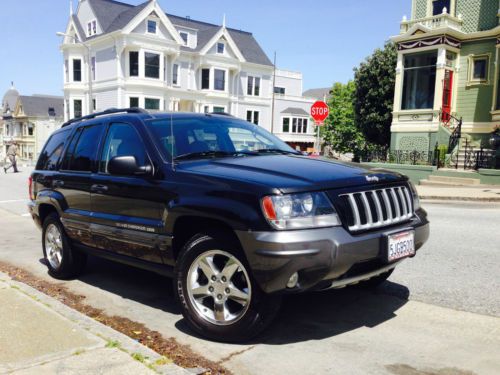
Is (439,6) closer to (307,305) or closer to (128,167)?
(307,305)

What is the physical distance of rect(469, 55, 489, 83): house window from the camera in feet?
74.8

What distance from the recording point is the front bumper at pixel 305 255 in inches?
137

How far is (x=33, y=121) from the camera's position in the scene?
74.2 m

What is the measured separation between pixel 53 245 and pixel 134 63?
1377 inches

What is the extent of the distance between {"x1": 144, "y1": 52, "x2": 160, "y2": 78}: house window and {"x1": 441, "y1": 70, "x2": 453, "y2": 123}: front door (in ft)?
78.8

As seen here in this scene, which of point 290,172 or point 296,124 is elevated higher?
point 296,124

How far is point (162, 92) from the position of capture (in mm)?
40281

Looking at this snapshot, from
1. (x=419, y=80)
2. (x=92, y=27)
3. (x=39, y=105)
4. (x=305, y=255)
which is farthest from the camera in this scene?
(x=39, y=105)

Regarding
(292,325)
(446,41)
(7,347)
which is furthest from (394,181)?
(446,41)

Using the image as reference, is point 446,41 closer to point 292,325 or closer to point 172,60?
point 292,325

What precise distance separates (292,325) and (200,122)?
225 centimetres

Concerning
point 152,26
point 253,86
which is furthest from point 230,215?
point 253,86

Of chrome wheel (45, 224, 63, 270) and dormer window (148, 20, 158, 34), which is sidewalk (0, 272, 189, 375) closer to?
chrome wheel (45, 224, 63, 270)

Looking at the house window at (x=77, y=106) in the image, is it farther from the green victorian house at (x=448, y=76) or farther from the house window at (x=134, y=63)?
the green victorian house at (x=448, y=76)
